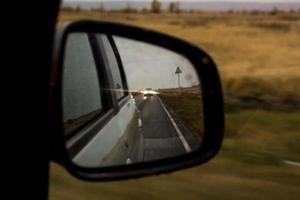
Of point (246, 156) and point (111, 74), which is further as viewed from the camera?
point (246, 156)

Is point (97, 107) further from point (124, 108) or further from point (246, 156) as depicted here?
point (246, 156)

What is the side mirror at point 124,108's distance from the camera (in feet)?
6.60

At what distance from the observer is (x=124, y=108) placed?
3232 mm

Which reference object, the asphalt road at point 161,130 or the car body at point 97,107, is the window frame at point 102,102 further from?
the asphalt road at point 161,130

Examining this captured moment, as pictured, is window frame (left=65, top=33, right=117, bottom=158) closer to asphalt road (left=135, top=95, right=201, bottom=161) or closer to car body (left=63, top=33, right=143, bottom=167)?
car body (left=63, top=33, right=143, bottom=167)

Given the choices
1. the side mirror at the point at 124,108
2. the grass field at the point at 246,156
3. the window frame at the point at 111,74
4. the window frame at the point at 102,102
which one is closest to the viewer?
the side mirror at the point at 124,108

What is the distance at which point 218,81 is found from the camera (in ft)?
7.65

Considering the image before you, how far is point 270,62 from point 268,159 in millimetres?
22218

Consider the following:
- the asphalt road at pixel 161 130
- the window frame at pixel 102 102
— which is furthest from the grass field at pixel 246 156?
the asphalt road at pixel 161 130

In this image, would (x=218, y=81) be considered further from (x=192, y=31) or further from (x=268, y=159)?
(x=192, y=31)

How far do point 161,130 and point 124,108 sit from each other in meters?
0.48

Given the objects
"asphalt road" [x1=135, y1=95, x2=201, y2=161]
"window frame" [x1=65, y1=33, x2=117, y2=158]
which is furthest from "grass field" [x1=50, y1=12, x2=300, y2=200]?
"asphalt road" [x1=135, y1=95, x2=201, y2=161]

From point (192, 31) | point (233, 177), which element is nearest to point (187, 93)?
point (233, 177)

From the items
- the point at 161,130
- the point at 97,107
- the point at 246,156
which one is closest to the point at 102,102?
the point at 97,107
